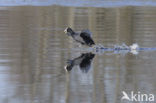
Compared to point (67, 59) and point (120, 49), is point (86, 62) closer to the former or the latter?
point (67, 59)

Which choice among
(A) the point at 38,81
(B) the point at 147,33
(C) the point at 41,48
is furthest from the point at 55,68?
(B) the point at 147,33

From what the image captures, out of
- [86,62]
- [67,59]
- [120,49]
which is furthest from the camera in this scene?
[120,49]

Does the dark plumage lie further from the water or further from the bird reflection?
the bird reflection

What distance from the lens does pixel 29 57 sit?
12.9m

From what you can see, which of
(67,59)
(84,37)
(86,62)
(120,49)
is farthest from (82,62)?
(120,49)

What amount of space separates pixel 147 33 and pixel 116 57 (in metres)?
3.48

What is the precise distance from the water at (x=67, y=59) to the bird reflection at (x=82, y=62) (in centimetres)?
6

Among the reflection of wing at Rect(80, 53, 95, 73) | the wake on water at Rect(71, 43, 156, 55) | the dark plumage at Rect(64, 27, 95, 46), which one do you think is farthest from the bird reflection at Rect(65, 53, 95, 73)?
the wake on water at Rect(71, 43, 156, 55)

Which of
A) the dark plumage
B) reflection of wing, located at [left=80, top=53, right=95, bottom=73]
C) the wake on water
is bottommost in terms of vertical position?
reflection of wing, located at [left=80, top=53, right=95, bottom=73]

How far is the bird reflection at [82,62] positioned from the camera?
38.8 feet

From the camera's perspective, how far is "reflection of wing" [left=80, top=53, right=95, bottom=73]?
11792 millimetres

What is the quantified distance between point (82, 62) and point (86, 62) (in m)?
0.08

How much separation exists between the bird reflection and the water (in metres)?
0.06

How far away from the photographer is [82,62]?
12.5 metres
